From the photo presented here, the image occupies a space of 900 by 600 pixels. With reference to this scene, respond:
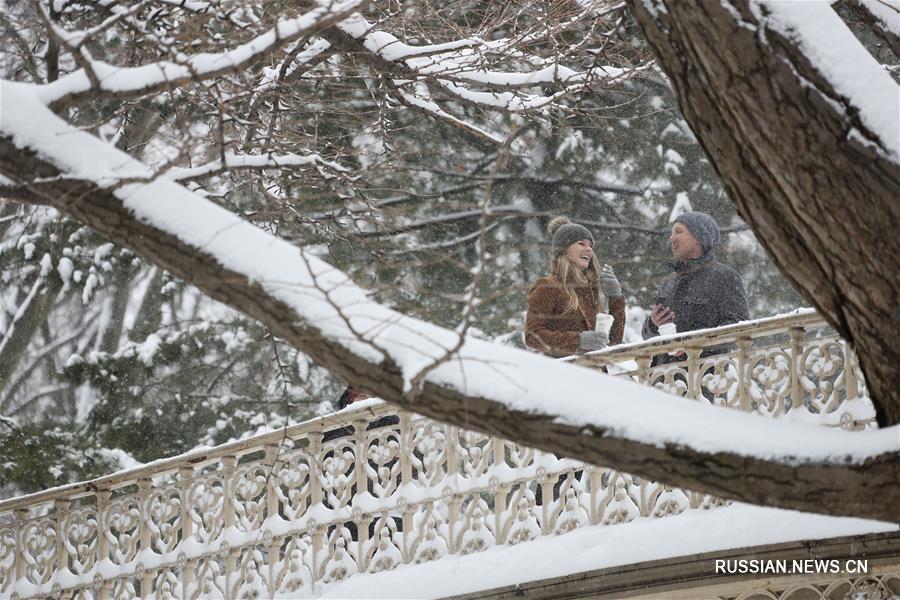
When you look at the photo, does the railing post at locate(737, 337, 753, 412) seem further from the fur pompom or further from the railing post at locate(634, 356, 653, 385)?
the fur pompom

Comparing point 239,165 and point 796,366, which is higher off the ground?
point 239,165

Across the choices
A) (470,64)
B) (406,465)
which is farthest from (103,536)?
A: (470,64)

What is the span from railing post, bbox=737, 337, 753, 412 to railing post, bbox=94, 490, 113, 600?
159 inches

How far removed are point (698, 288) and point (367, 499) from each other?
6.84 feet

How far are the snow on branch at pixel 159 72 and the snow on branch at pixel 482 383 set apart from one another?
1.18 ft

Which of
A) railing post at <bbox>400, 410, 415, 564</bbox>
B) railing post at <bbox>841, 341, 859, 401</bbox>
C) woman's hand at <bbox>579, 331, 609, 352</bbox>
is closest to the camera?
railing post at <bbox>841, 341, 859, 401</bbox>

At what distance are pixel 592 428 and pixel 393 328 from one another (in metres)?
0.63

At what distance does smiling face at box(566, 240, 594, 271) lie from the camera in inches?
303

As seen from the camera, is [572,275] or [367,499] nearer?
[367,499]

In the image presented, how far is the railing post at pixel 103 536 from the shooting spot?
8.56 m

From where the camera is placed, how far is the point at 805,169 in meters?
3.79

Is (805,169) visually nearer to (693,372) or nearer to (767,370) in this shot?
(767,370)

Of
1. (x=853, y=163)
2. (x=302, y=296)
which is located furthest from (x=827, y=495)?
(x=302, y=296)

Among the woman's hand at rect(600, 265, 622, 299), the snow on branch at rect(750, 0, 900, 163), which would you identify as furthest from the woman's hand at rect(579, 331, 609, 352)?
the snow on branch at rect(750, 0, 900, 163)
